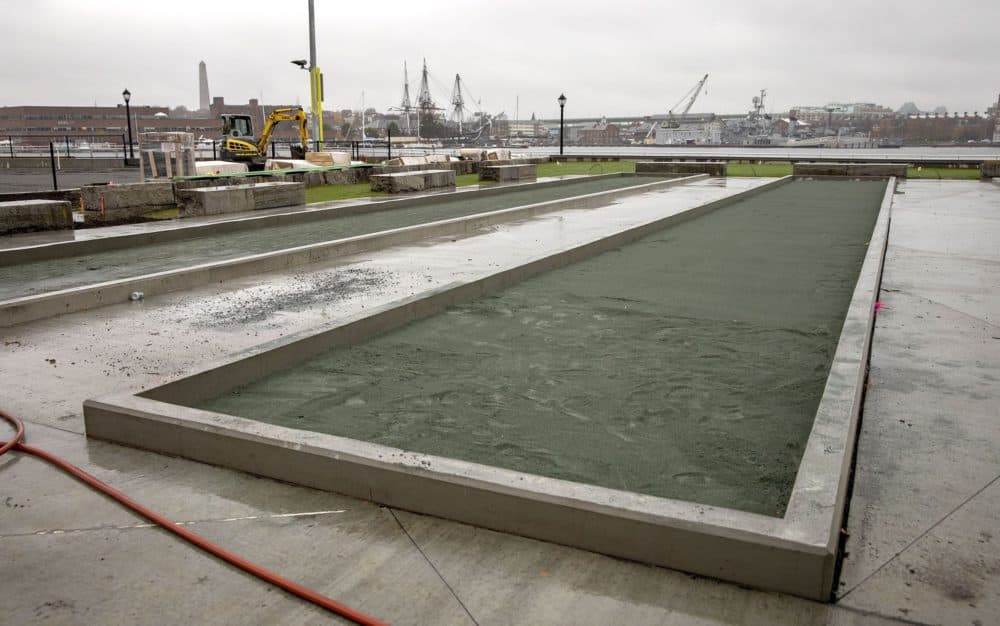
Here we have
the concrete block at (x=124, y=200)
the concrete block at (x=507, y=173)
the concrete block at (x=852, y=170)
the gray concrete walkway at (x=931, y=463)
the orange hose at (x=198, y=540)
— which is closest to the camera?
the orange hose at (x=198, y=540)

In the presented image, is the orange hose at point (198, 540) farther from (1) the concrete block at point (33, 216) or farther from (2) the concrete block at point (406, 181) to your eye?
(2) the concrete block at point (406, 181)

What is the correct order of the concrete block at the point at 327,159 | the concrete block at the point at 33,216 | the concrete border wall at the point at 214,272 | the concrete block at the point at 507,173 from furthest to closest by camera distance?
1. the concrete block at the point at 327,159
2. the concrete block at the point at 507,173
3. the concrete block at the point at 33,216
4. the concrete border wall at the point at 214,272

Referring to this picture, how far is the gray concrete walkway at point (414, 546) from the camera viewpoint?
109 inches

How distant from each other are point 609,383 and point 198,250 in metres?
8.06

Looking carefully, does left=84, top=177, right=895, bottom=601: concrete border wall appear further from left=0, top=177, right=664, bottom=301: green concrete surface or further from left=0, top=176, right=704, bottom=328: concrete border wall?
left=0, top=177, right=664, bottom=301: green concrete surface

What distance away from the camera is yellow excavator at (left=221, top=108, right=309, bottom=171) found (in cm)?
2941

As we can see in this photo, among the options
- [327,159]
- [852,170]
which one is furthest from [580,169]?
[327,159]

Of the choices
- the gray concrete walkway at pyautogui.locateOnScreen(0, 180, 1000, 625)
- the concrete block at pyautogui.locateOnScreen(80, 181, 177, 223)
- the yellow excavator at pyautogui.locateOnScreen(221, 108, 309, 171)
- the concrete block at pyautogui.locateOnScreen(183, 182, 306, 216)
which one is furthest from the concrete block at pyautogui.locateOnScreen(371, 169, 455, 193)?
the gray concrete walkway at pyautogui.locateOnScreen(0, 180, 1000, 625)

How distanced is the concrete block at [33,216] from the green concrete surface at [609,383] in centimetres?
882

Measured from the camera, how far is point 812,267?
9.62m

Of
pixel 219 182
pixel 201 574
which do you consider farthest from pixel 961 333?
pixel 219 182

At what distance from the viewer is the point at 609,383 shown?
5238 mm

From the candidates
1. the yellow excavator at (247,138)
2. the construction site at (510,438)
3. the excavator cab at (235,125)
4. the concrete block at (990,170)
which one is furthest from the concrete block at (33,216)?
the concrete block at (990,170)

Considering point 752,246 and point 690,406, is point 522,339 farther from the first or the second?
point 752,246
